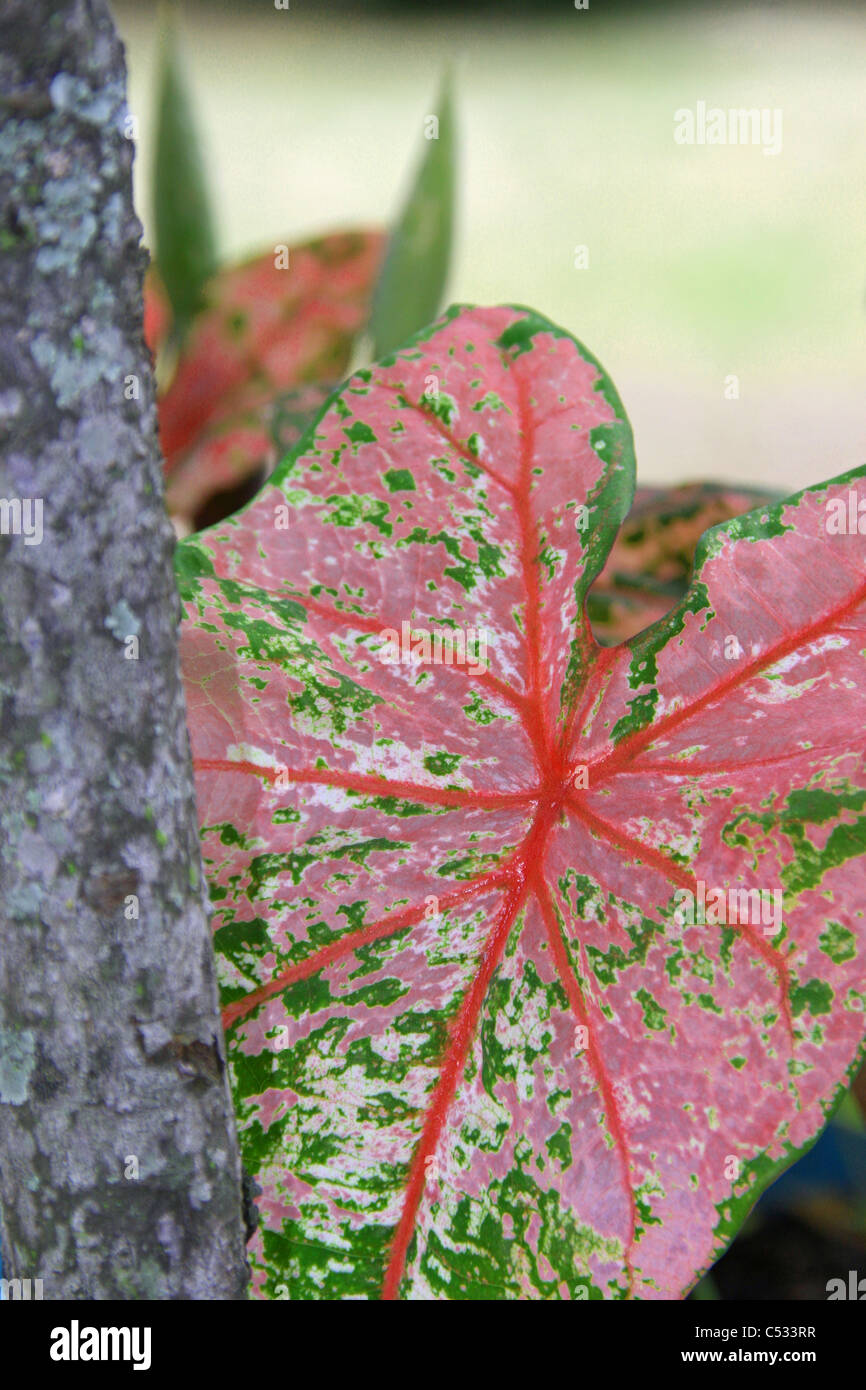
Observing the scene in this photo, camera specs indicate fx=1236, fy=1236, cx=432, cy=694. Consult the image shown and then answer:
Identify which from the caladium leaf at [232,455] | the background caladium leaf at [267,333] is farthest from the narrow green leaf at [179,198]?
the caladium leaf at [232,455]

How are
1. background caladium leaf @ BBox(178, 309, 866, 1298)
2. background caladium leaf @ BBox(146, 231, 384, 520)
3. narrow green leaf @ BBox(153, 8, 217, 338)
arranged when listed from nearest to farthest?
background caladium leaf @ BBox(178, 309, 866, 1298)
background caladium leaf @ BBox(146, 231, 384, 520)
narrow green leaf @ BBox(153, 8, 217, 338)

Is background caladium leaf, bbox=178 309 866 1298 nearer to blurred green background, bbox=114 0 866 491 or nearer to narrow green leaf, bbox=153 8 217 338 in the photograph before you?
narrow green leaf, bbox=153 8 217 338

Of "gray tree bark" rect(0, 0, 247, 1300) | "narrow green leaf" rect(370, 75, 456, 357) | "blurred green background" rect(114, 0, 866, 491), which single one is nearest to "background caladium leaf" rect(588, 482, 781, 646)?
"narrow green leaf" rect(370, 75, 456, 357)

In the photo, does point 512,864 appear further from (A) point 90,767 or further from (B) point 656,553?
(B) point 656,553

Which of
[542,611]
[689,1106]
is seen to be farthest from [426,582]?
[689,1106]

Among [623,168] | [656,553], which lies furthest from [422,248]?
[623,168]

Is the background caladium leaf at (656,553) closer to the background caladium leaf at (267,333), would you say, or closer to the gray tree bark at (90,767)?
the background caladium leaf at (267,333)
